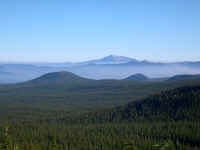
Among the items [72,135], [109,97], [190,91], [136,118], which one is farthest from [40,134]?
[109,97]

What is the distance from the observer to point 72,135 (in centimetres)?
6150

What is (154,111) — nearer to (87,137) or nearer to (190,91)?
(190,91)

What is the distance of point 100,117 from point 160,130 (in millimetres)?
29970

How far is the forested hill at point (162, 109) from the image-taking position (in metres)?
74.6

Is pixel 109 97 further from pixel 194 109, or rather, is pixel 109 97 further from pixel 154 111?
pixel 194 109

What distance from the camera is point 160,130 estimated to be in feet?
200

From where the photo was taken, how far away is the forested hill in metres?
74.6

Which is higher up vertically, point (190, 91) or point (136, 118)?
point (190, 91)

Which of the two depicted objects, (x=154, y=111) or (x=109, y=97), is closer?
(x=154, y=111)

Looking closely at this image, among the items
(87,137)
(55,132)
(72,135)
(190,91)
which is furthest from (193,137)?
(190,91)

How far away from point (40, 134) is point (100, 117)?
2797cm

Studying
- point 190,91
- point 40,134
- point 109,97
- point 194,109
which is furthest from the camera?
point 109,97

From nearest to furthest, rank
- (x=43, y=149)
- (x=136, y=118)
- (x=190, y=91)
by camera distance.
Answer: (x=43, y=149) < (x=136, y=118) < (x=190, y=91)

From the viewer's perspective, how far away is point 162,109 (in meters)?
83.1
